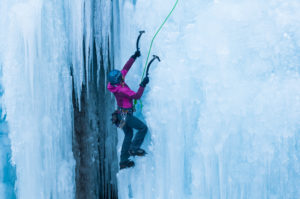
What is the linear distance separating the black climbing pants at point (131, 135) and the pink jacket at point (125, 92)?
137mm

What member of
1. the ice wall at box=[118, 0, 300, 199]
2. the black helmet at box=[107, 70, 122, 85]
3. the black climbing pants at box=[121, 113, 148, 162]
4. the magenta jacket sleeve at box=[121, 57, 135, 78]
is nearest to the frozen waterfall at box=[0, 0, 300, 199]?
the ice wall at box=[118, 0, 300, 199]

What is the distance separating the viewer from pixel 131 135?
389 centimetres

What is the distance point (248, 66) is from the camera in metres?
3.65

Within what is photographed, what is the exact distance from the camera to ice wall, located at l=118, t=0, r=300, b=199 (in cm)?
349

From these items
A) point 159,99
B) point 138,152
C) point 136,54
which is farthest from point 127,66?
point 138,152

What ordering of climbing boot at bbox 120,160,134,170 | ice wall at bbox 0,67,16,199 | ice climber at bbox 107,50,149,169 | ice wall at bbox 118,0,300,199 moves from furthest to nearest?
1. ice wall at bbox 0,67,16,199
2. climbing boot at bbox 120,160,134,170
3. ice climber at bbox 107,50,149,169
4. ice wall at bbox 118,0,300,199

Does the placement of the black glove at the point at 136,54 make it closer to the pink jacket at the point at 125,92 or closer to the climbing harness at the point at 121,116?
the pink jacket at the point at 125,92

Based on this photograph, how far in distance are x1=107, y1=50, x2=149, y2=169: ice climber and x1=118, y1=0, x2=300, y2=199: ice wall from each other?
0.16m

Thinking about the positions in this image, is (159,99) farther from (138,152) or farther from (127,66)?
(138,152)

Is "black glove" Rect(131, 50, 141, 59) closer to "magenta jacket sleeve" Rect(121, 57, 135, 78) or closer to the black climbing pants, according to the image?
"magenta jacket sleeve" Rect(121, 57, 135, 78)

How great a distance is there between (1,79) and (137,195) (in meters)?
2.08

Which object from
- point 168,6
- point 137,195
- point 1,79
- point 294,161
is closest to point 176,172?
point 137,195

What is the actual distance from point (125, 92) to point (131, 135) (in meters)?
0.55

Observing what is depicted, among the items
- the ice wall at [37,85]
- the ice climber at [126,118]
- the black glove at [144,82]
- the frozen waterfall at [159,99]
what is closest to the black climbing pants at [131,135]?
the ice climber at [126,118]
